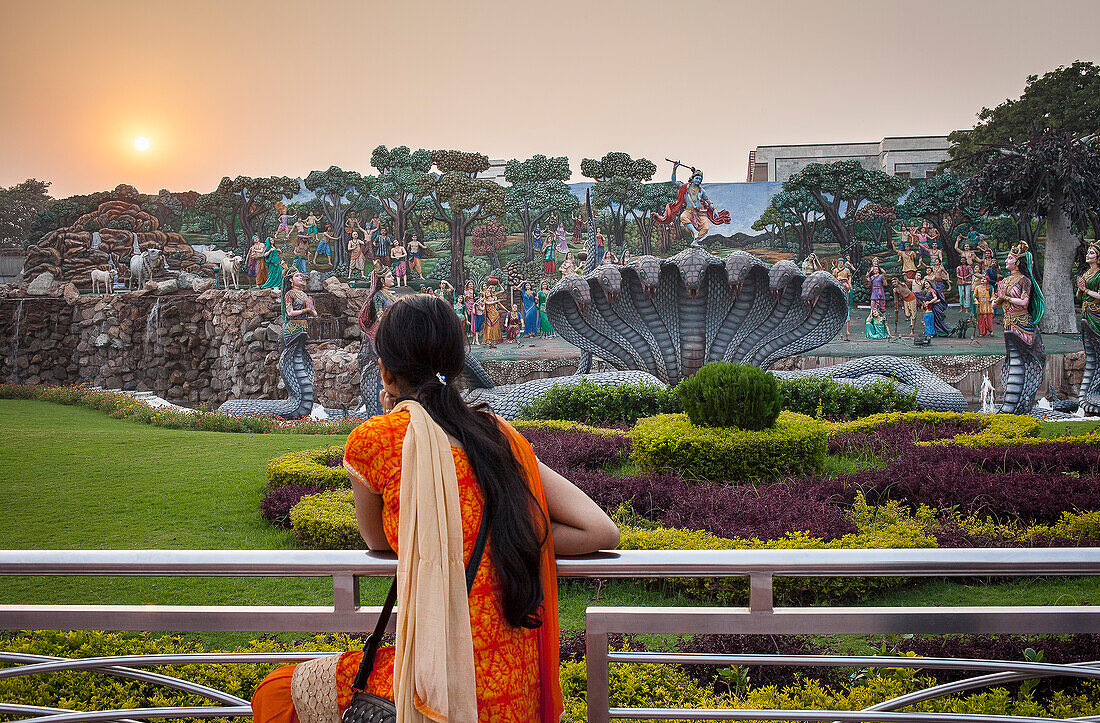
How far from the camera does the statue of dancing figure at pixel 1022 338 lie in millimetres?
10211

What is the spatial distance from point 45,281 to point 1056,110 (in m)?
16.5

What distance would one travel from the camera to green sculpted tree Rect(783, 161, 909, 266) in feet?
44.0

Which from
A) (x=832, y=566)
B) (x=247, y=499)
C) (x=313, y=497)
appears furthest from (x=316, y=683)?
(x=247, y=499)

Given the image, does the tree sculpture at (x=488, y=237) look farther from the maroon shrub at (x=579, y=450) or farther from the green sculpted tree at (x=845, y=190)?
the maroon shrub at (x=579, y=450)

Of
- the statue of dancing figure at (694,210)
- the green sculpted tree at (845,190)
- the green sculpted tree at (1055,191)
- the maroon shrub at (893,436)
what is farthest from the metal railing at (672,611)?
the green sculpted tree at (845,190)

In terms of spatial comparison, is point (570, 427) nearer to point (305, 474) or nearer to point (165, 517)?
point (305, 474)

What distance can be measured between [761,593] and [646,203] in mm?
13524

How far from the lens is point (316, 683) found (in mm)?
1233

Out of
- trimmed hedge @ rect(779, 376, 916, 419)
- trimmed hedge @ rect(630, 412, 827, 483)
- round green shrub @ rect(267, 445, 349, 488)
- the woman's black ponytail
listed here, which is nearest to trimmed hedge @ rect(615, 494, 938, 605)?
trimmed hedge @ rect(630, 412, 827, 483)

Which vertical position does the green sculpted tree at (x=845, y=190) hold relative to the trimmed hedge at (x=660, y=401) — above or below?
above

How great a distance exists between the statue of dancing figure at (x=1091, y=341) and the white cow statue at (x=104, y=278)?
49.6 ft

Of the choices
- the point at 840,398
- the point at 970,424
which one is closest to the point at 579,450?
the point at 840,398

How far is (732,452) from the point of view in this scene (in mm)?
5402

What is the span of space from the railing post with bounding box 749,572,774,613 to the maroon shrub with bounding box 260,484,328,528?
14.1 ft
